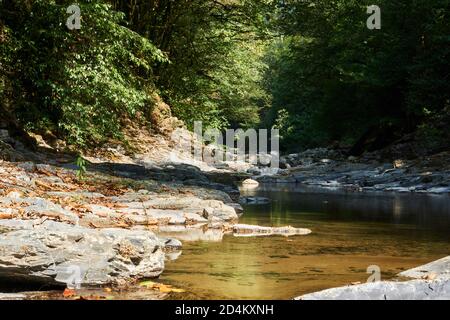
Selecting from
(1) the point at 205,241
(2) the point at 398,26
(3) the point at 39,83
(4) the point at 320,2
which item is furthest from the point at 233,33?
(1) the point at 205,241

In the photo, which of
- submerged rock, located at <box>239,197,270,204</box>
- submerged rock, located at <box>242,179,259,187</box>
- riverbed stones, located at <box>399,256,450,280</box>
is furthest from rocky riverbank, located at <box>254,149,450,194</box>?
riverbed stones, located at <box>399,256,450,280</box>

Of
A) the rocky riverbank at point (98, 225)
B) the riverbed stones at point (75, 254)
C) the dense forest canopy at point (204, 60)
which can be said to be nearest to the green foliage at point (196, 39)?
the dense forest canopy at point (204, 60)

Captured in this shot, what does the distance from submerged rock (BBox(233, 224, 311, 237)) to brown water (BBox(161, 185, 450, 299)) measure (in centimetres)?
26

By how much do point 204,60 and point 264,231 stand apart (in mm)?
19926

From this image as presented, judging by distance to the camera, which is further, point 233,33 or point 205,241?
point 233,33

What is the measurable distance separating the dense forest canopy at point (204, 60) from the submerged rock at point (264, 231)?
260 inches

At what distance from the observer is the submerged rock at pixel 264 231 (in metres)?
9.12

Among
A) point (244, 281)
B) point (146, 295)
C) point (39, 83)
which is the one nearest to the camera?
point (146, 295)

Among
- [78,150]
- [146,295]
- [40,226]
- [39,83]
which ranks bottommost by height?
[146,295]

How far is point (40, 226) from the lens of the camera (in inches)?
231

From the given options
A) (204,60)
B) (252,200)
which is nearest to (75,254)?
(252,200)

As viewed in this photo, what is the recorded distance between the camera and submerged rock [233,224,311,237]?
9.12 meters

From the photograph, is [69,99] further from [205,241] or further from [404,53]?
[404,53]

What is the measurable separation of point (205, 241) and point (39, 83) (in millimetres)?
7949
